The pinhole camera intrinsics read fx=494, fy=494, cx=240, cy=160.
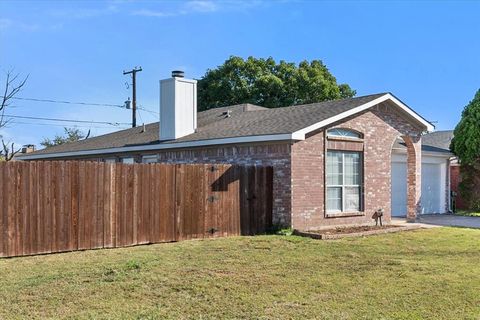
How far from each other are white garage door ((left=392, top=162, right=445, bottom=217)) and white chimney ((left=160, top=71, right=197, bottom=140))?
8334mm

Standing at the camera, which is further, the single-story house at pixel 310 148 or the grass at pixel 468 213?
the grass at pixel 468 213

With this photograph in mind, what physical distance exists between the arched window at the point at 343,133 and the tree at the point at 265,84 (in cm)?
2164

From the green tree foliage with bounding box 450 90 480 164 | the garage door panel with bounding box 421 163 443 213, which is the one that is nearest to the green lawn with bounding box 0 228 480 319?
the garage door panel with bounding box 421 163 443 213

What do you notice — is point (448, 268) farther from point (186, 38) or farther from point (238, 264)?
point (186, 38)

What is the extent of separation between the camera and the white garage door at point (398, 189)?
1944 centimetres

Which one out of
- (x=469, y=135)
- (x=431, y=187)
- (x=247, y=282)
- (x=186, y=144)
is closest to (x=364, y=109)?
(x=186, y=144)

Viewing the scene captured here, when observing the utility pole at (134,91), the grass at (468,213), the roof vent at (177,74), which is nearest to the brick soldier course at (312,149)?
the roof vent at (177,74)

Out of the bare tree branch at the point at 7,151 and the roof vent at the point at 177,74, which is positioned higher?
the roof vent at the point at 177,74

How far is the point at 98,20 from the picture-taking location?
15.6m

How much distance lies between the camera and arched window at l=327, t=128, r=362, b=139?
14.0 metres

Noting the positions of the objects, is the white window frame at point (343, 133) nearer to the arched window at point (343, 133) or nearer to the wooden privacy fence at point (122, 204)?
the arched window at point (343, 133)

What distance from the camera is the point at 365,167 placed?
48.7ft

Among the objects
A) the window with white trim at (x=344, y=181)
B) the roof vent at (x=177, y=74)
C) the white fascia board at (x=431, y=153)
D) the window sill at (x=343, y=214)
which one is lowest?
the window sill at (x=343, y=214)

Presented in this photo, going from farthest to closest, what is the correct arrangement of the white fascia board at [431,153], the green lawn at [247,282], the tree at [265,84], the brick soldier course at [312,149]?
the tree at [265,84] < the white fascia board at [431,153] < the brick soldier course at [312,149] < the green lawn at [247,282]
